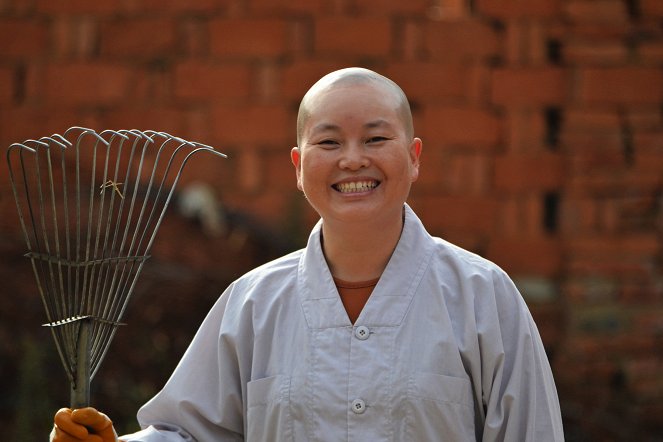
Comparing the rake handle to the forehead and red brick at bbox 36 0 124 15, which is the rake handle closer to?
the forehead

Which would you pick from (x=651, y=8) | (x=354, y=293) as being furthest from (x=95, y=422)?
(x=651, y=8)

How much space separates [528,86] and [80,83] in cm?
210

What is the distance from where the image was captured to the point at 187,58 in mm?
5664

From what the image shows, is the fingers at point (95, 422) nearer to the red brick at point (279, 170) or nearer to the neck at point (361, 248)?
the neck at point (361, 248)

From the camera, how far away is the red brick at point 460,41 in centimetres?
565

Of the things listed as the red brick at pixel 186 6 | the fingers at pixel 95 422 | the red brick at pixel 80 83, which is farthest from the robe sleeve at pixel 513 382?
the red brick at pixel 80 83

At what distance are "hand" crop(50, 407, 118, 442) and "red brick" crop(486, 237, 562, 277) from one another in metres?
3.43

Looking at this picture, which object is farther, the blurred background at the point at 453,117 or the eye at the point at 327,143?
the blurred background at the point at 453,117

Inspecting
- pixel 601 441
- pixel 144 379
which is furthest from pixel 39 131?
pixel 601 441

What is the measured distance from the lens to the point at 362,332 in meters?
2.65

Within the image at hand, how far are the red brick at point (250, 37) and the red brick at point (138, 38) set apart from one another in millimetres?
213

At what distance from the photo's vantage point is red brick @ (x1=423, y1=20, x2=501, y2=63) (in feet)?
18.5

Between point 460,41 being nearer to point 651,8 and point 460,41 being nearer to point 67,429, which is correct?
point 651,8

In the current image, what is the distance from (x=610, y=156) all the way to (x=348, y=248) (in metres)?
3.19
